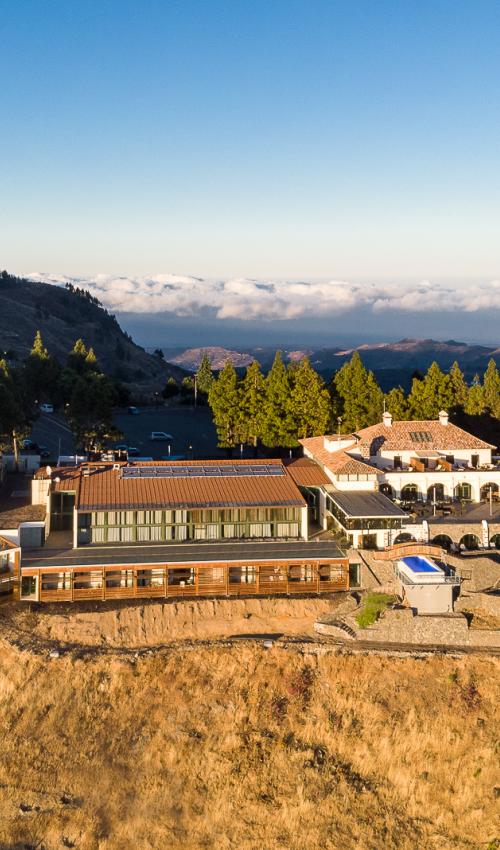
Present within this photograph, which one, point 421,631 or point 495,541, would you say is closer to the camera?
point 421,631

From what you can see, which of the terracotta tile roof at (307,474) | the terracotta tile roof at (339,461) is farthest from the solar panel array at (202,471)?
the terracotta tile roof at (339,461)

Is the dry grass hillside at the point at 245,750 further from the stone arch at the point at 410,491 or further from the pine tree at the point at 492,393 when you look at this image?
the pine tree at the point at 492,393

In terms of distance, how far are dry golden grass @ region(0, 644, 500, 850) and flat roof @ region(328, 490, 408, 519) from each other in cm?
839

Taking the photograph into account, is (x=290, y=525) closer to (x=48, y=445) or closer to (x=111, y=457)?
(x=111, y=457)

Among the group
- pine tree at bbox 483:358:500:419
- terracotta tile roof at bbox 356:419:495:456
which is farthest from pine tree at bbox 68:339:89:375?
terracotta tile roof at bbox 356:419:495:456

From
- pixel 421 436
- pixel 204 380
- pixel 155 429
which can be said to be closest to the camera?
pixel 421 436

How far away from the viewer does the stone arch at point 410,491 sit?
153ft

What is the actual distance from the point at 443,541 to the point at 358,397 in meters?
24.2

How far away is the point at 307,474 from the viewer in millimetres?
46844

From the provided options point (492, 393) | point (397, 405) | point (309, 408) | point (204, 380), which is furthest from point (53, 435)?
point (492, 393)

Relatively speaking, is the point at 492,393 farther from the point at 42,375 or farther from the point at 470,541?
the point at 42,375

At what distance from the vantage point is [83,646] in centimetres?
3394

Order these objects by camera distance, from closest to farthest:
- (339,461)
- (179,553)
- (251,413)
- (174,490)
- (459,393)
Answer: (179,553) < (174,490) < (339,461) < (251,413) < (459,393)

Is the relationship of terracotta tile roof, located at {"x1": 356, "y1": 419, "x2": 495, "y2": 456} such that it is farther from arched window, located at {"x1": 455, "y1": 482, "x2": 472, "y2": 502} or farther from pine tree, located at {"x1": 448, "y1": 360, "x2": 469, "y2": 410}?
pine tree, located at {"x1": 448, "y1": 360, "x2": 469, "y2": 410}
